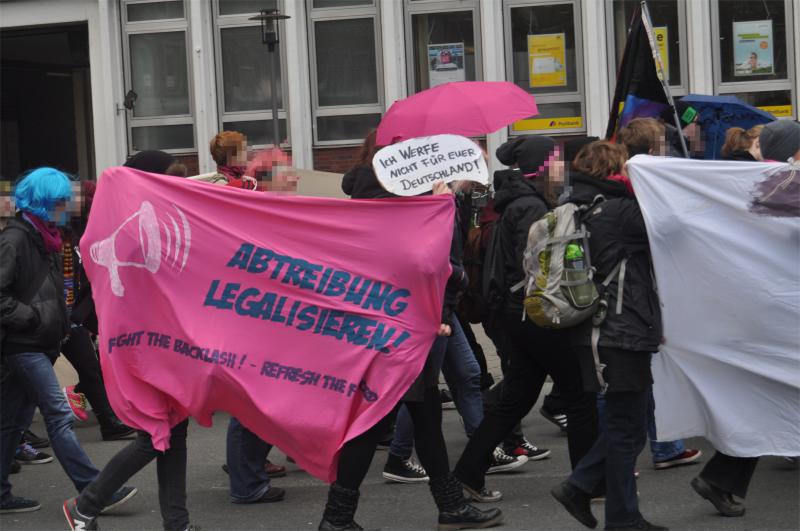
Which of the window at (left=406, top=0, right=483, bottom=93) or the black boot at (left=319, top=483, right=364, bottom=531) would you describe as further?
the window at (left=406, top=0, right=483, bottom=93)

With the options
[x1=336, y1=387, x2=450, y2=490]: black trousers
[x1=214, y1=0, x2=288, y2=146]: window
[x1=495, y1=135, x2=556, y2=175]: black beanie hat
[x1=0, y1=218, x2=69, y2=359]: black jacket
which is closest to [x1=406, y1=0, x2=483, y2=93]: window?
[x1=214, y1=0, x2=288, y2=146]: window

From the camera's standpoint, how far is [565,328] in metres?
5.65

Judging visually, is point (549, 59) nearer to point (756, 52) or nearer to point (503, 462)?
point (756, 52)

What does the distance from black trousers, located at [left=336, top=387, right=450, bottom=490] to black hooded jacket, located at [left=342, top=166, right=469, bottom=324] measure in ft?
1.41

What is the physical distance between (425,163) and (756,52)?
8823mm

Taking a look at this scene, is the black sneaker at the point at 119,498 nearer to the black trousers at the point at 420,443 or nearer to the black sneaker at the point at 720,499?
the black trousers at the point at 420,443

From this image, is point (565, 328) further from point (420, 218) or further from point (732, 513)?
point (732, 513)

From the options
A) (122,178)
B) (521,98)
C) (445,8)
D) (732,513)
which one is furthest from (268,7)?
(732,513)

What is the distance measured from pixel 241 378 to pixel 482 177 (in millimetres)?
1517

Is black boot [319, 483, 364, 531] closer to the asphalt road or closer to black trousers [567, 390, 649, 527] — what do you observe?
the asphalt road

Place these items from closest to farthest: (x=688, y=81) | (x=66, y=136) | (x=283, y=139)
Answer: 1. (x=688, y=81)
2. (x=283, y=139)
3. (x=66, y=136)

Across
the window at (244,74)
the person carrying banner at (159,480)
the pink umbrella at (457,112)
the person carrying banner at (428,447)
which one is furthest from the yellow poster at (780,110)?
the person carrying banner at (159,480)

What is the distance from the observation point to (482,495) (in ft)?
21.5

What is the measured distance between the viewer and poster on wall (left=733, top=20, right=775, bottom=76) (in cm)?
1364
